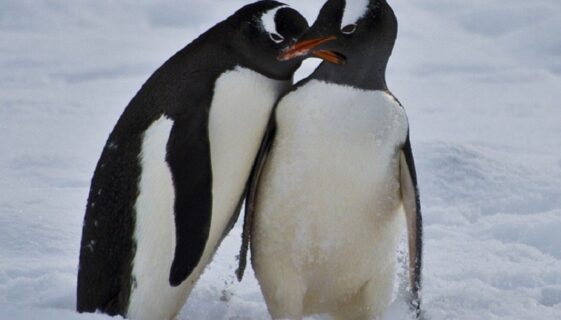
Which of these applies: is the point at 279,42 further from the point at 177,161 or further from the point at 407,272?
the point at 407,272

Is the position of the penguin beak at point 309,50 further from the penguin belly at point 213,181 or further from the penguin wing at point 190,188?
the penguin wing at point 190,188

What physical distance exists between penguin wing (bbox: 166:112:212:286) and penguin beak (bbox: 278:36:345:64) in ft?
1.03

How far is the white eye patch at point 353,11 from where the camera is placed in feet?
12.0

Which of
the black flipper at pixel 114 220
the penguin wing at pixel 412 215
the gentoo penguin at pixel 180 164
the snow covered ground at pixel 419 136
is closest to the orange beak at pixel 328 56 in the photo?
the gentoo penguin at pixel 180 164

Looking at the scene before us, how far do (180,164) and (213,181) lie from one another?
0.47 feet

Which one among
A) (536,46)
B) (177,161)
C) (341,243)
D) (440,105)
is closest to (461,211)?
(341,243)

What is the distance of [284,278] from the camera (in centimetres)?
381

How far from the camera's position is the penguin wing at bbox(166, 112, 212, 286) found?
350cm

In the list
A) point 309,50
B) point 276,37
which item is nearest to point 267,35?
point 276,37

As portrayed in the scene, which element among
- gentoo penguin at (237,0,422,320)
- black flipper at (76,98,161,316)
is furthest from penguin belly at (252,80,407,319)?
black flipper at (76,98,161,316)

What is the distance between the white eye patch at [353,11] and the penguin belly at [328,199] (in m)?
0.20

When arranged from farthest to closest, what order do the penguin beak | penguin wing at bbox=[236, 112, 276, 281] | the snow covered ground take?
1. the snow covered ground
2. penguin wing at bbox=[236, 112, 276, 281]
3. the penguin beak

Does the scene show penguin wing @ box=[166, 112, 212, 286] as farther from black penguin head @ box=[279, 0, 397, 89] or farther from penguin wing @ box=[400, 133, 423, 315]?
penguin wing @ box=[400, 133, 423, 315]

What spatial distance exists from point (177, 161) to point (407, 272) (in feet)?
2.98
